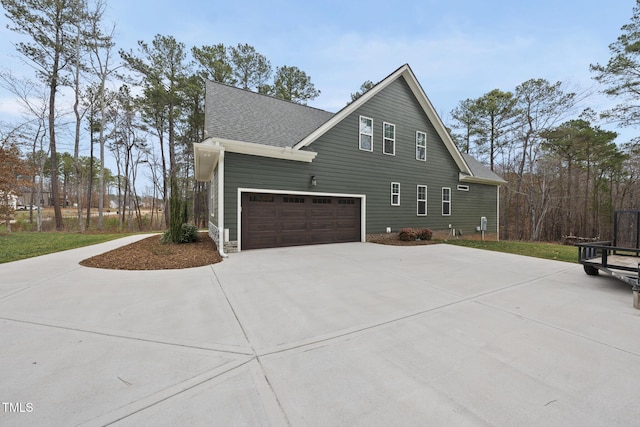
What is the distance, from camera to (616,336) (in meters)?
2.58

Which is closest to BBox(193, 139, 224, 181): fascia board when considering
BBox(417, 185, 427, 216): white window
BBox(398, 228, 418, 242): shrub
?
BBox(398, 228, 418, 242): shrub

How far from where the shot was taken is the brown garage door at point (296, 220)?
8.00 meters

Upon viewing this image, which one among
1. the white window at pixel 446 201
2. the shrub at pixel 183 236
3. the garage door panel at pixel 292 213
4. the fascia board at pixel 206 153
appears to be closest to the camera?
the fascia board at pixel 206 153

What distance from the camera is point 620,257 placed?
17.4ft

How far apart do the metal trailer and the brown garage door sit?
A: 647cm

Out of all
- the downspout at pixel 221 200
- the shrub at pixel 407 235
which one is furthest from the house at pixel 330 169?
the shrub at pixel 407 235

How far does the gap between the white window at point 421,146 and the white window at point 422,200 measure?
1410 millimetres

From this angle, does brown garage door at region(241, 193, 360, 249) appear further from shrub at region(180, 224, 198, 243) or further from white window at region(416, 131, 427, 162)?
white window at region(416, 131, 427, 162)

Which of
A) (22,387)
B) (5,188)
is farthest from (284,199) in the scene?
(5,188)

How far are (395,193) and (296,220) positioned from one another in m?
5.00

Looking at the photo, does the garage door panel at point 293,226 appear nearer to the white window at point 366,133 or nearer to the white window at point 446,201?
the white window at point 366,133

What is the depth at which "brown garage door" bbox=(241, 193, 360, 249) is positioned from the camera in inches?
315

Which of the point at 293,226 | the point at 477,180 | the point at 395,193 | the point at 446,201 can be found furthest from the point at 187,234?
the point at 477,180

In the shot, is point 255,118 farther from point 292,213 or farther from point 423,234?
point 423,234
